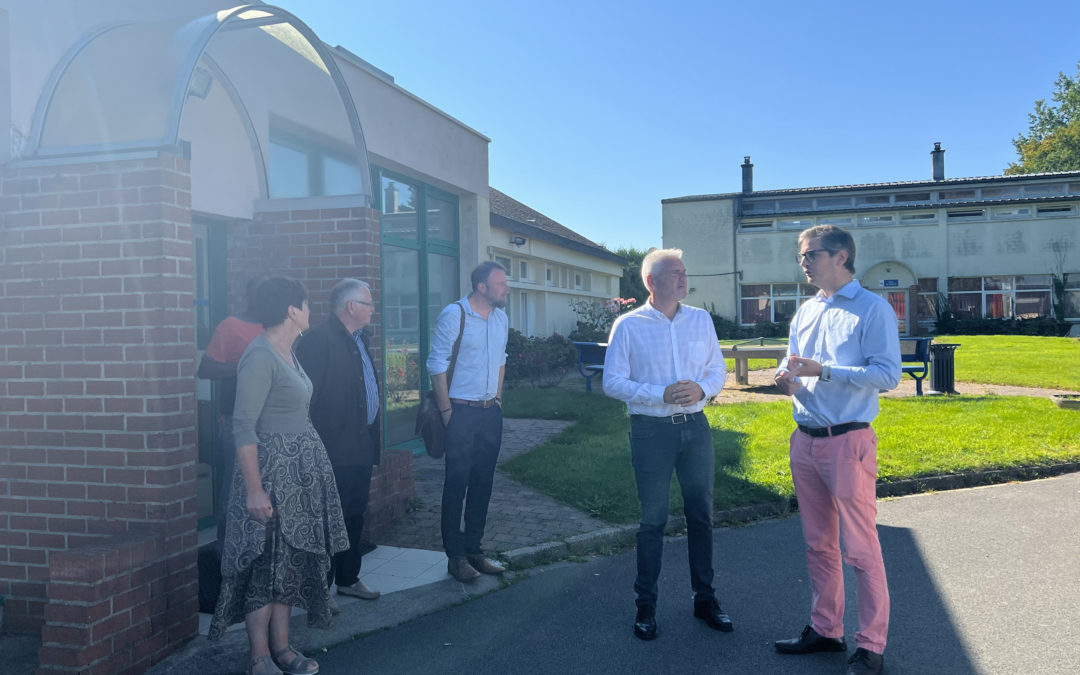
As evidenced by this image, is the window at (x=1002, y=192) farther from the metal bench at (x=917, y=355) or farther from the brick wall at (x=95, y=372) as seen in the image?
the brick wall at (x=95, y=372)

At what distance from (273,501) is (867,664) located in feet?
9.08

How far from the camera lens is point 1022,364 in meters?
19.4

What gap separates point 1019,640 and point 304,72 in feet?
22.2

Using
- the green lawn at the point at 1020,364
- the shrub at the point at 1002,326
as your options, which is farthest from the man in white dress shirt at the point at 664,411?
the shrub at the point at 1002,326

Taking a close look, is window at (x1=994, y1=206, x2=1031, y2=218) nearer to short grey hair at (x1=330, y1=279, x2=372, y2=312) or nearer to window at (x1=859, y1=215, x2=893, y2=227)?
window at (x1=859, y1=215, x2=893, y2=227)

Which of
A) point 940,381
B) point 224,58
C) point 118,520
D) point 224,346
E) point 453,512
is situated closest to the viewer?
point 118,520

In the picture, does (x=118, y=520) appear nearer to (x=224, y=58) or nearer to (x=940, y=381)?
(x=224, y=58)

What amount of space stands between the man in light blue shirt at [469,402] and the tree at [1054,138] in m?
51.9

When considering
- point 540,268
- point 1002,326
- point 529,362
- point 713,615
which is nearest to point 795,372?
point 713,615

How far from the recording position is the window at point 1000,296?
3731cm

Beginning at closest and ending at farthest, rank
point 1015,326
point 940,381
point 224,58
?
point 224,58 → point 940,381 → point 1015,326

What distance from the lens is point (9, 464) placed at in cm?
414

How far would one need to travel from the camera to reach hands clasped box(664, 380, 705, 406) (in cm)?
392

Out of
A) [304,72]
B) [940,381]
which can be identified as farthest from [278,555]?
[940,381]
